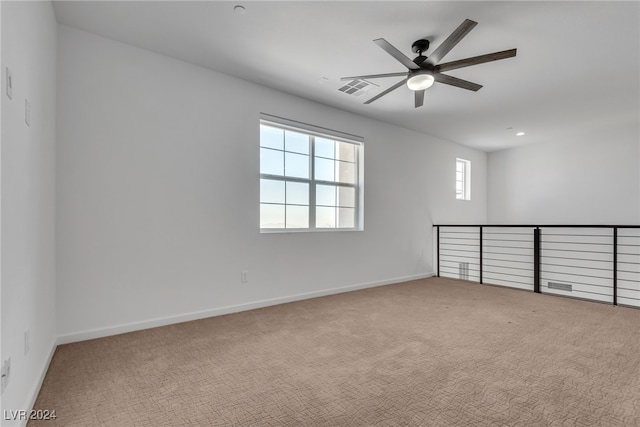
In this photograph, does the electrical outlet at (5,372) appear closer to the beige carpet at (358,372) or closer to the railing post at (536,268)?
the beige carpet at (358,372)

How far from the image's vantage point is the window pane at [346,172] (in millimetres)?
4559

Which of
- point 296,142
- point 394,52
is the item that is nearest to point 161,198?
point 296,142

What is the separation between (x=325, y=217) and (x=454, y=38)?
276 centimetres

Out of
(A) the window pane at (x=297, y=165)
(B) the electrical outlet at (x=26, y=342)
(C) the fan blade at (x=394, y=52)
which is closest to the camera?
(B) the electrical outlet at (x=26, y=342)

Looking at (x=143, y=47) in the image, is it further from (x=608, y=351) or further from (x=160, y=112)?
(x=608, y=351)

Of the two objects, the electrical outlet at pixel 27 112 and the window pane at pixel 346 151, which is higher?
the window pane at pixel 346 151

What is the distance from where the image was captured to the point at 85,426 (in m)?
1.52

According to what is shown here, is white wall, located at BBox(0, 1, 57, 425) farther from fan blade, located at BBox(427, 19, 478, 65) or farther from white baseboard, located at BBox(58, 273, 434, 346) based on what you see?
fan blade, located at BBox(427, 19, 478, 65)

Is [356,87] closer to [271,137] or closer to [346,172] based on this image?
[271,137]

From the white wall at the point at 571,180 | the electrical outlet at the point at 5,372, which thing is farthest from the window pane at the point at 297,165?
the white wall at the point at 571,180

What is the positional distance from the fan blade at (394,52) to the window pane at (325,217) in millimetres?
2262

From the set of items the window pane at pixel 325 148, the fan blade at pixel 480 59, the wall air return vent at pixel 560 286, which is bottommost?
the wall air return vent at pixel 560 286

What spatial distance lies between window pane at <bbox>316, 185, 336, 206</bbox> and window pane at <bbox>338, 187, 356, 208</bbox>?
12 centimetres

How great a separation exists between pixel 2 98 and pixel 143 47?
1985 mm
